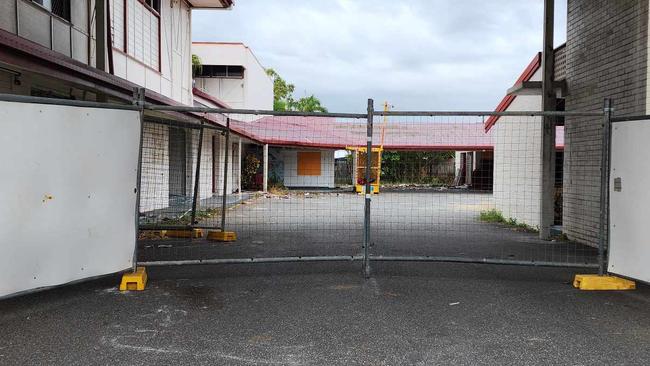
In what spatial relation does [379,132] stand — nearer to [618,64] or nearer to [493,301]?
[618,64]

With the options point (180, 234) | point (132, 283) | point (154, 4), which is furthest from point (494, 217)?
point (154, 4)

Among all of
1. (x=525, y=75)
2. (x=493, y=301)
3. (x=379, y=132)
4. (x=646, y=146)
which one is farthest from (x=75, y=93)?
(x=379, y=132)

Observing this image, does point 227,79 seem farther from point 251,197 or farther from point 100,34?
point 100,34

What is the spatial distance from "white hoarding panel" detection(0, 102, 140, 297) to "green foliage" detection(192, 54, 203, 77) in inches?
837

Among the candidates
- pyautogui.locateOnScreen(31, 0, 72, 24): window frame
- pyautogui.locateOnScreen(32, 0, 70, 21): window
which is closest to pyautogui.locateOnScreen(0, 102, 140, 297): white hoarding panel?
pyautogui.locateOnScreen(31, 0, 72, 24): window frame

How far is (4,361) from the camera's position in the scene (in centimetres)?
364

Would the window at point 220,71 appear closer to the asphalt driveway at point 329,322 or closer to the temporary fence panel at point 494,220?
the temporary fence panel at point 494,220

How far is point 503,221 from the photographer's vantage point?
1348cm

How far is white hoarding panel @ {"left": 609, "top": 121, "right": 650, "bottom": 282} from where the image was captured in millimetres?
5328

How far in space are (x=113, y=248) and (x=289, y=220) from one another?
796 centimetres

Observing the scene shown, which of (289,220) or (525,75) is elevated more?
(525,75)

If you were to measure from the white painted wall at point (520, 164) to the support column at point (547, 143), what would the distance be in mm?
1169

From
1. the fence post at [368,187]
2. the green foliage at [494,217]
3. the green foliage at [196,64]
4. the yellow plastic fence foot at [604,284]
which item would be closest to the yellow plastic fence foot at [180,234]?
the fence post at [368,187]

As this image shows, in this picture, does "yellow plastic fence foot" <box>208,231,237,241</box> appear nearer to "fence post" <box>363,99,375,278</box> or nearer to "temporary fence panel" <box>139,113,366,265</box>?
"temporary fence panel" <box>139,113,366,265</box>
